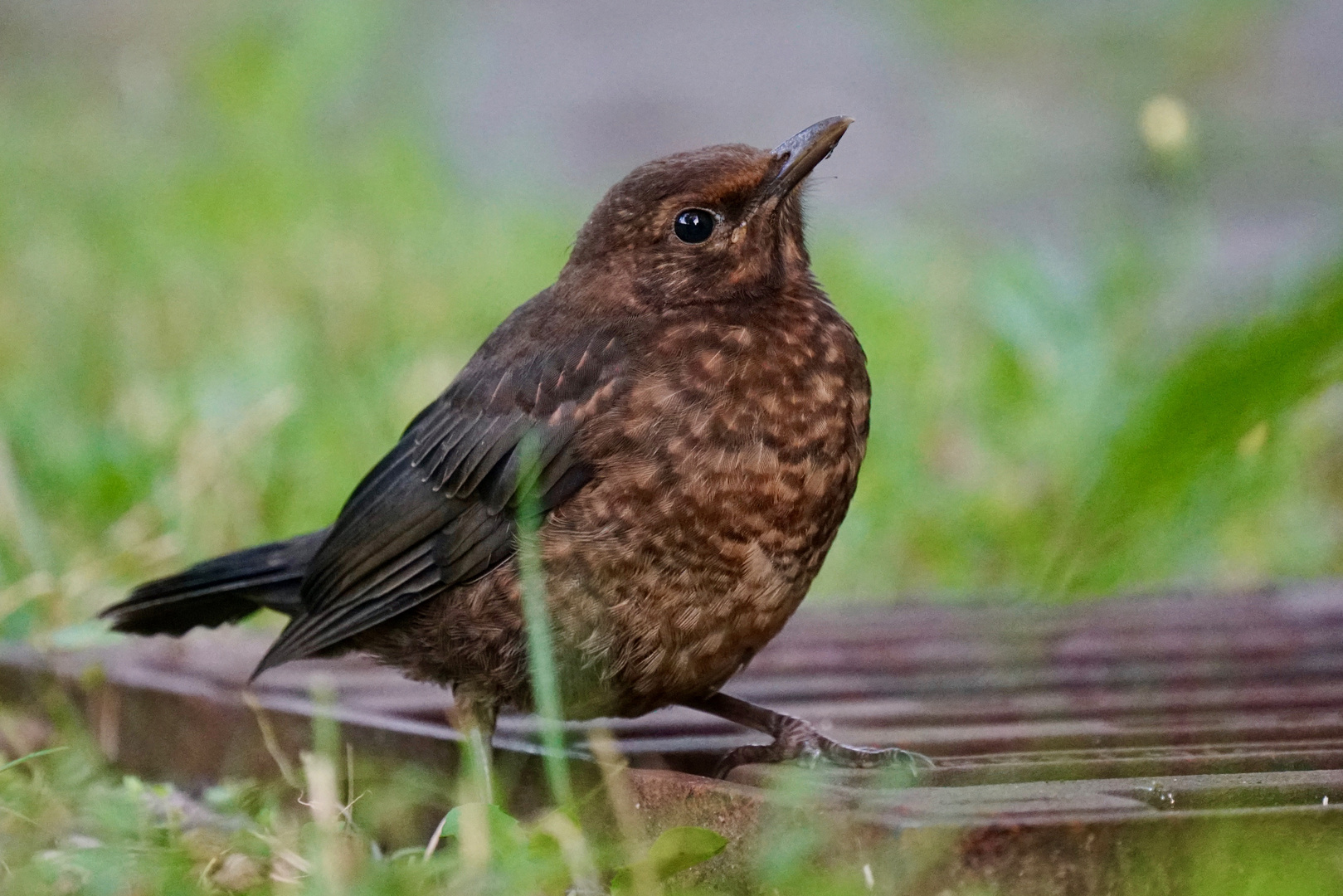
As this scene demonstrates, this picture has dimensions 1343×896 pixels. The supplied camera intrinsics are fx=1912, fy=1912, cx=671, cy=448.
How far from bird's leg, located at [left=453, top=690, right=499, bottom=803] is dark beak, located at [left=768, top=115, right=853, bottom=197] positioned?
1.02 meters

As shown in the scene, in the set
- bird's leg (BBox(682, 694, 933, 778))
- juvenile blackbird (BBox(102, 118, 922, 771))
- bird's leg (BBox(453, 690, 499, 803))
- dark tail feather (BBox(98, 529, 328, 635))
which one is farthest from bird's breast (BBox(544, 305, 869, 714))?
dark tail feather (BBox(98, 529, 328, 635))

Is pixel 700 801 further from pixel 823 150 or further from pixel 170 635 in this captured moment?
pixel 170 635

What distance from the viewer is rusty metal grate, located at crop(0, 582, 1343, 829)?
2350 mm

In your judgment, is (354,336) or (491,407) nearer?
(491,407)

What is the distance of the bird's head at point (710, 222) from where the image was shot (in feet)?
10.9

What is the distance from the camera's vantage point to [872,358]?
20.7ft

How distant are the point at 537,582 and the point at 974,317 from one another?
3599 millimetres

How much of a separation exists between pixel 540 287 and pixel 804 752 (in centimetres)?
433

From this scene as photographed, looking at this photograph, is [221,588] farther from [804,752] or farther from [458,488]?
[804,752]

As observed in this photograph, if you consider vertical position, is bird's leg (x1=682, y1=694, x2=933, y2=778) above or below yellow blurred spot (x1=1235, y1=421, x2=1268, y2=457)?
below

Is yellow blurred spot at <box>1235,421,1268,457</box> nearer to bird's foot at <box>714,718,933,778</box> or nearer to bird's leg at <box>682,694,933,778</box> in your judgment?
bird's leg at <box>682,694,933,778</box>

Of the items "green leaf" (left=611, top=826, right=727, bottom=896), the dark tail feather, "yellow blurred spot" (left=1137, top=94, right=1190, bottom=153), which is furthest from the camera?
the dark tail feather

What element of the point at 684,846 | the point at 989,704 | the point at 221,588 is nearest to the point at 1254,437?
the point at 684,846

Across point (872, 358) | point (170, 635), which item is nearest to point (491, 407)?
point (170, 635)
